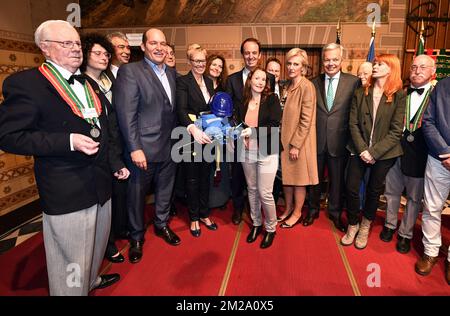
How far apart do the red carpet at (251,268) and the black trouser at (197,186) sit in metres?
0.27

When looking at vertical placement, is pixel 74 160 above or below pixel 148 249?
above

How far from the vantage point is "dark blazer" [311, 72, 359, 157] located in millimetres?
2859

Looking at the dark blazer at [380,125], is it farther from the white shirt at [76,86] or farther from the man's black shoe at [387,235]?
the white shirt at [76,86]

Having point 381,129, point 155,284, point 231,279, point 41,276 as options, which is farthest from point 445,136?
point 41,276

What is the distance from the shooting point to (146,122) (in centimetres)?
249

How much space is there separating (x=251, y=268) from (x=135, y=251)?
1.09 meters

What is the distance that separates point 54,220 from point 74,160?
37 cm

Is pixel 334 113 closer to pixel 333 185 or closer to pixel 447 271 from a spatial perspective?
pixel 333 185

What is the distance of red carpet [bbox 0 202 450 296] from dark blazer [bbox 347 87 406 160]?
38.4 inches

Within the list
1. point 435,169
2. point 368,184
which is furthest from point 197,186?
point 435,169

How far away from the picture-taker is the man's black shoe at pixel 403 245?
2.69m

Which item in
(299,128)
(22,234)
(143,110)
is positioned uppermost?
(143,110)

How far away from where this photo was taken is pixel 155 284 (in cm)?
228
